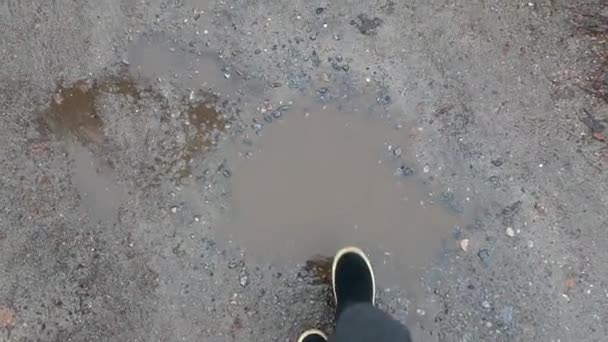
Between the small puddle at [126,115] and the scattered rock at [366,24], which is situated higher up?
the scattered rock at [366,24]

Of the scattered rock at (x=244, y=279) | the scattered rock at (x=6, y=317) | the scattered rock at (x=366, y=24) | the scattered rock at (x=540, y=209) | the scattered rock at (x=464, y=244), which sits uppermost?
the scattered rock at (x=366, y=24)

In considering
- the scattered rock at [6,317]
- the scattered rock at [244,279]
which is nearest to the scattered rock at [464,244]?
the scattered rock at [244,279]

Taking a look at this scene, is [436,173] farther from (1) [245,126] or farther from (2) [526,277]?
(1) [245,126]

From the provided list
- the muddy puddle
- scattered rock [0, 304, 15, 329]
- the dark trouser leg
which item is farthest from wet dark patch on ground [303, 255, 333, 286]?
scattered rock [0, 304, 15, 329]

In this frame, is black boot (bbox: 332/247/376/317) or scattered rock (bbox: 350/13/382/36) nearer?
black boot (bbox: 332/247/376/317)

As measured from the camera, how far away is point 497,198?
2568 millimetres

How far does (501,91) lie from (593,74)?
15.0 inches

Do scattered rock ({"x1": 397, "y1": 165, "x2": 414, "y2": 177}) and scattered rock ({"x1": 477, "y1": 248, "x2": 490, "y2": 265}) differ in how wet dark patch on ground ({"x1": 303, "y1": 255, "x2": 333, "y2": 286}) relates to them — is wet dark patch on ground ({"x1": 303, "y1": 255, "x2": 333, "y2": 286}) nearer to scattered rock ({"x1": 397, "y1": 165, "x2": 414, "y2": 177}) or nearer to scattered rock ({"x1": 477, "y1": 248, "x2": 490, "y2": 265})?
scattered rock ({"x1": 397, "y1": 165, "x2": 414, "y2": 177})

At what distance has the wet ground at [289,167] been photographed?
100 inches

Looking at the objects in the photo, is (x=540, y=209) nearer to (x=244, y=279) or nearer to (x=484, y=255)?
(x=484, y=255)

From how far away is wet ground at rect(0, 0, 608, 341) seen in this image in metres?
2.54

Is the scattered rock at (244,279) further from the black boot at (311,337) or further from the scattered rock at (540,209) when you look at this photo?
the scattered rock at (540,209)

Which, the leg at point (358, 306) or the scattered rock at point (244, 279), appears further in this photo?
the scattered rock at point (244, 279)

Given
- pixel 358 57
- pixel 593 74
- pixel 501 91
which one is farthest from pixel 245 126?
pixel 593 74
